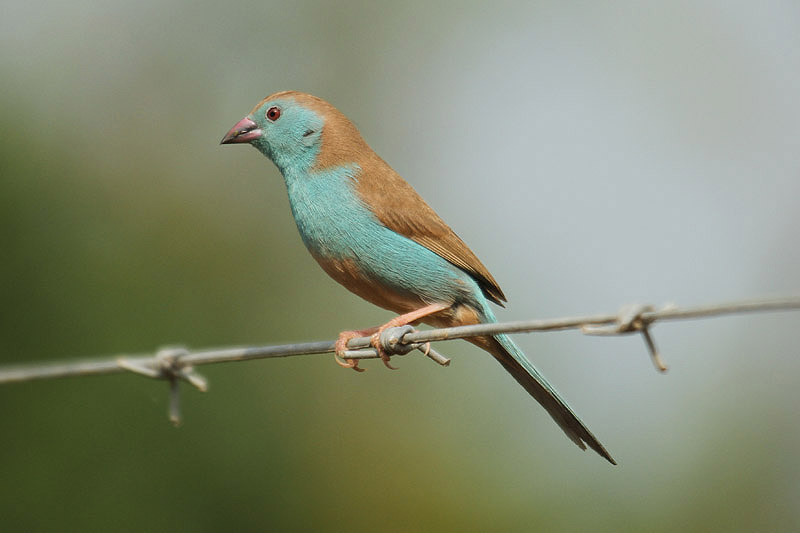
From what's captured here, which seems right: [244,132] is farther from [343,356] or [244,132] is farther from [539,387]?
[539,387]

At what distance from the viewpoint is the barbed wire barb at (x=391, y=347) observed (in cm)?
269

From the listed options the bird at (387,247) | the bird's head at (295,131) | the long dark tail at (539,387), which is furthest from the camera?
the bird's head at (295,131)

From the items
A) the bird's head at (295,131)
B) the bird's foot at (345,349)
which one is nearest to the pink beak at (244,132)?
the bird's head at (295,131)

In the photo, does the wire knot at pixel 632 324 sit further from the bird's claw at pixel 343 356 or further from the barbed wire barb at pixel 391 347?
the bird's claw at pixel 343 356

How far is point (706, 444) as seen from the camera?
14.2m

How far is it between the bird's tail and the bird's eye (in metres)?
1.80

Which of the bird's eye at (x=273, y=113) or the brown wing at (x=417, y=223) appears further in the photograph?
the bird's eye at (x=273, y=113)

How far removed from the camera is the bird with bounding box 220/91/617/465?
4.74 metres

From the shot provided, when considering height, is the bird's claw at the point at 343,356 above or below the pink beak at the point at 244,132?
below

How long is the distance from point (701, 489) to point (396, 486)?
4143 millimetres

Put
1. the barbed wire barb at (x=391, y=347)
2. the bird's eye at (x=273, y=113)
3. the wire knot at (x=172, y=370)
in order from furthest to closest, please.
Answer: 1. the bird's eye at (x=273, y=113)
2. the wire knot at (x=172, y=370)
3. the barbed wire barb at (x=391, y=347)

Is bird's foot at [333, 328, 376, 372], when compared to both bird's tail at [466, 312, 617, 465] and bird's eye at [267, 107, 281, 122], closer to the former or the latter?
bird's tail at [466, 312, 617, 465]

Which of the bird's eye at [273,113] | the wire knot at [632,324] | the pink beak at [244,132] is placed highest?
the bird's eye at [273,113]

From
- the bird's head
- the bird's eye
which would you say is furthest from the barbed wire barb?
the bird's eye
